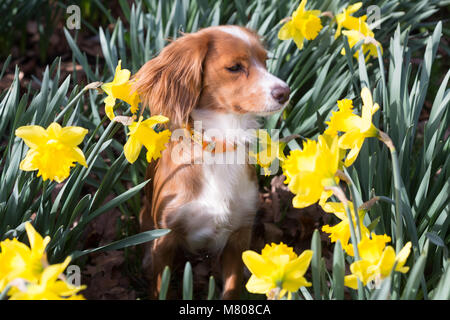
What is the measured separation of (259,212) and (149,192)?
0.64 metres

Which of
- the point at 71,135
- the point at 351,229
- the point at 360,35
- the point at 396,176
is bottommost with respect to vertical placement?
the point at 351,229

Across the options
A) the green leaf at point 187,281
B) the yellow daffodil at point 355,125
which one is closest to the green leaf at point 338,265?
the yellow daffodil at point 355,125

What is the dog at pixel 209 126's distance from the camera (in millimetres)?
1938

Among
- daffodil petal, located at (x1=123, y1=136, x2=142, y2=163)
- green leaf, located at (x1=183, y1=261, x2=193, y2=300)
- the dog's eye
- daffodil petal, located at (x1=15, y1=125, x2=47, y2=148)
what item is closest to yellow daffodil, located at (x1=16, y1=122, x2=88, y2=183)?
daffodil petal, located at (x1=15, y1=125, x2=47, y2=148)

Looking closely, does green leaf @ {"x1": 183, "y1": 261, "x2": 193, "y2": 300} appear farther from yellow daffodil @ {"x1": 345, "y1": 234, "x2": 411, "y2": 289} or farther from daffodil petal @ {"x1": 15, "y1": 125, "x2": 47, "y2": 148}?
daffodil petal @ {"x1": 15, "y1": 125, "x2": 47, "y2": 148}

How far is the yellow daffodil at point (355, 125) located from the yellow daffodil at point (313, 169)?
14 cm

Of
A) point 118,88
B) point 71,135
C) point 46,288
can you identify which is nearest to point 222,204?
point 118,88

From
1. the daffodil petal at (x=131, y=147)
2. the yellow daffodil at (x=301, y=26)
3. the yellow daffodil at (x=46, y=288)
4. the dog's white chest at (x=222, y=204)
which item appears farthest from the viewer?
the yellow daffodil at (x=301, y=26)

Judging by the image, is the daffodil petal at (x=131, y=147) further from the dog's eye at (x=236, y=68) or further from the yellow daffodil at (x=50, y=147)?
the dog's eye at (x=236, y=68)

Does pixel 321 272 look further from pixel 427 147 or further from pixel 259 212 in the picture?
pixel 259 212

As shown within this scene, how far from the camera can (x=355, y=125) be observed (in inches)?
58.2

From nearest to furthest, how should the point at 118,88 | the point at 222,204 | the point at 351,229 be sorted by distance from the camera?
the point at 351,229 → the point at 118,88 → the point at 222,204

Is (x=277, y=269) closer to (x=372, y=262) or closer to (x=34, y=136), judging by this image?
(x=372, y=262)

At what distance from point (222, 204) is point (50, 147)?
0.76m
